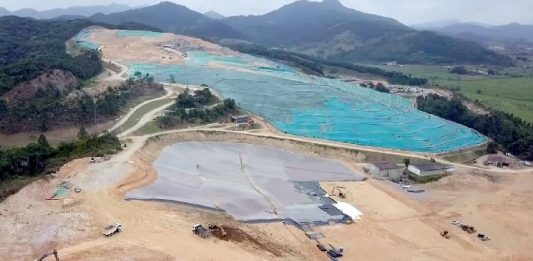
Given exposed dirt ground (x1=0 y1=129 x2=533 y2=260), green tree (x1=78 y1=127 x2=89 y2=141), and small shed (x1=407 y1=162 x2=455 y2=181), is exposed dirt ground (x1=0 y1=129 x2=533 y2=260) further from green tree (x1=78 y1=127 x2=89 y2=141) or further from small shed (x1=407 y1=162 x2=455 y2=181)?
green tree (x1=78 y1=127 x2=89 y2=141)

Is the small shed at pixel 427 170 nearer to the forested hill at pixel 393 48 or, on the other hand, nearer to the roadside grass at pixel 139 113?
the roadside grass at pixel 139 113

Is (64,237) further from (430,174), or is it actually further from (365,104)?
(365,104)

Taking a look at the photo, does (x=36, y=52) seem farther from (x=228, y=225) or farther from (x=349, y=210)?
(x=349, y=210)

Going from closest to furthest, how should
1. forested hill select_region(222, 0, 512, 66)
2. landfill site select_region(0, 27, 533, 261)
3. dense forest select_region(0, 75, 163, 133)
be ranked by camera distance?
landfill site select_region(0, 27, 533, 261)
dense forest select_region(0, 75, 163, 133)
forested hill select_region(222, 0, 512, 66)

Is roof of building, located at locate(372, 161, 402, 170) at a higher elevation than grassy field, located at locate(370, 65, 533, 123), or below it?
below

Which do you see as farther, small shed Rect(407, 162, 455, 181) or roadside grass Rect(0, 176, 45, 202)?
small shed Rect(407, 162, 455, 181)

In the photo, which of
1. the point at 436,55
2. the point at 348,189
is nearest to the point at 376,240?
the point at 348,189

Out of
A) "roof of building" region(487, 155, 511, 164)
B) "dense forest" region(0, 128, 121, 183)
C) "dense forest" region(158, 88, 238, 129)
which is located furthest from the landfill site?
"dense forest" region(158, 88, 238, 129)
